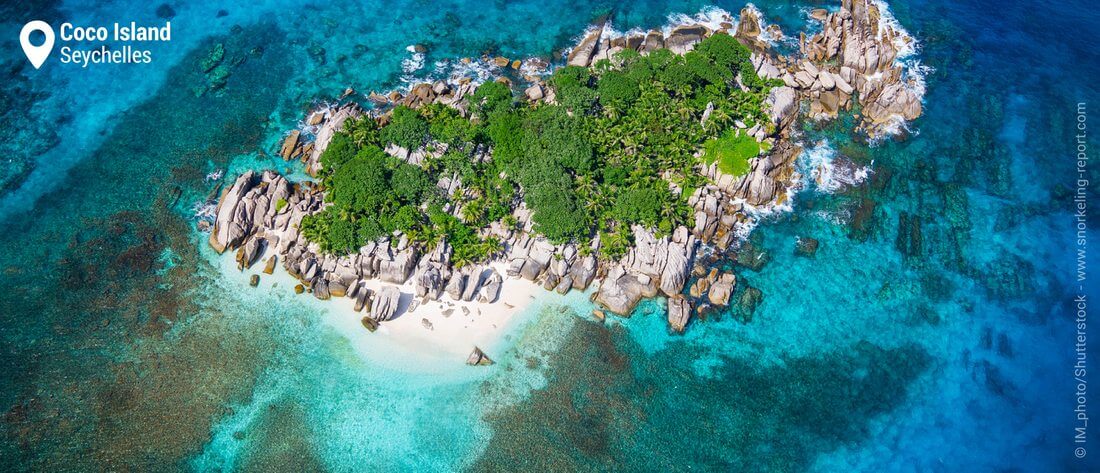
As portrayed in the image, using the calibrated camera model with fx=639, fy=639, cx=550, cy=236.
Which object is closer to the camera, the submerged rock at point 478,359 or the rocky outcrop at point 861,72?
the submerged rock at point 478,359

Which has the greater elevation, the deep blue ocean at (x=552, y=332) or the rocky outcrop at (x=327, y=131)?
the rocky outcrop at (x=327, y=131)

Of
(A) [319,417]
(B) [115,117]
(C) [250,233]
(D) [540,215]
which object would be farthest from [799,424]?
(B) [115,117]

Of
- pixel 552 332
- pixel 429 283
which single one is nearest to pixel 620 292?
pixel 552 332

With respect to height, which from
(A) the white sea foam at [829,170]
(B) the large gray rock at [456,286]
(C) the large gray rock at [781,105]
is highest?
(C) the large gray rock at [781,105]

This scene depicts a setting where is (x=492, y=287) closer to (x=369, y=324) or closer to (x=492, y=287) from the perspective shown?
(x=492, y=287)

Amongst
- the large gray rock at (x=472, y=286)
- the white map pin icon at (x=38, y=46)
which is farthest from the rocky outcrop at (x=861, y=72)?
the white map pin icon at (x=38, y=46)

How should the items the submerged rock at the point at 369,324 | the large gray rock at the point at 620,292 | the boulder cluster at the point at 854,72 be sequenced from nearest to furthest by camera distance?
the submerged rock at the point at 369,324
the large gray rock at the point at 620,292
the boulder cluster at the point at 854,72

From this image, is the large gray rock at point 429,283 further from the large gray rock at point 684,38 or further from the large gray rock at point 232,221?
the large gray rock at point 684,38
